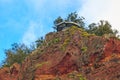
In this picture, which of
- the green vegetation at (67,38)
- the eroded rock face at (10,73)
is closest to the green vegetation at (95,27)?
the green vegetation at (67,38)

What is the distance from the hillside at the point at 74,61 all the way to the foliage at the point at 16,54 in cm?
1883

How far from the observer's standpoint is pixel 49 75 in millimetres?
29531

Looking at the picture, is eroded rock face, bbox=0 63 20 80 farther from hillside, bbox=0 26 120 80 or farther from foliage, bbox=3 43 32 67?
foliage, bbox=3 43 32 67

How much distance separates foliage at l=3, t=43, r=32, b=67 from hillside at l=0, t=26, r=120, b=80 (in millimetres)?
18827

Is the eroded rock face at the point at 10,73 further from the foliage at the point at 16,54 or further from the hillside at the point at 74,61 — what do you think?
the foliage at the point at 16,54

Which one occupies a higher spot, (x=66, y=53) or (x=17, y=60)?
(x=17, y=60)

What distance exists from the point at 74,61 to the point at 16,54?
2874cm

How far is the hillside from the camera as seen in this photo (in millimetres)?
27750

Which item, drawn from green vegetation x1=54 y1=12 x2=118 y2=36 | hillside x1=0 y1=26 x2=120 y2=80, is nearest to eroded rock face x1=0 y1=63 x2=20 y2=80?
hillside x1=0 y1=26 x2=120 y2=80

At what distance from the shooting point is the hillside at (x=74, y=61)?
2775 centimetres

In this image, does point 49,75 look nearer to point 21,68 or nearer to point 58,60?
point 58,60

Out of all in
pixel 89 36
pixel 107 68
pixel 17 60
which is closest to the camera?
pixel 107 68

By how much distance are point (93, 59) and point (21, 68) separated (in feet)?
22.8

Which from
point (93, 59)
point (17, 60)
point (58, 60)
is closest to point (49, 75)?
point (58, 60)
